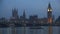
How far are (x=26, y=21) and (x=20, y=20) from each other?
0.40 metres

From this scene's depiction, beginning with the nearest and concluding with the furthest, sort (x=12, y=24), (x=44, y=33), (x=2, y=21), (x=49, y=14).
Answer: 1. (x=49, y=14)
2. (x=2, y=21)
3. (x=12, y=24)
4. (x=44, y=33)

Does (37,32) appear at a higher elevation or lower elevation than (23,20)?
lower

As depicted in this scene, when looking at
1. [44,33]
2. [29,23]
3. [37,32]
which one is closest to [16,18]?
[29,23]

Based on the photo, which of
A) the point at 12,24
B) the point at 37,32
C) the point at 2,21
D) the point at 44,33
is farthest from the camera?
the point at 37,32

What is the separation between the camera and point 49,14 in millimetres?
4859

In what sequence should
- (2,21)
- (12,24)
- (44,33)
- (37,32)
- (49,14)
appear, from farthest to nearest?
(37,32), (44,33), (12,24), (2,21), (49,14)

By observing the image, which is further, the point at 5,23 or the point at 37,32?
the point at 37,32

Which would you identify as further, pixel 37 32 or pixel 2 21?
pixel 37 32

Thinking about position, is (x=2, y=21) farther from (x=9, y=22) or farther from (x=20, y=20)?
(x=20, y=20)

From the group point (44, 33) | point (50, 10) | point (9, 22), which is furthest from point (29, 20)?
point (44, 33)

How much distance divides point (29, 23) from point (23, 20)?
1.82ft

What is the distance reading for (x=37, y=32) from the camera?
23.4 metres

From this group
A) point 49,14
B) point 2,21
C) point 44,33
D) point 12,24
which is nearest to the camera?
point 49,14

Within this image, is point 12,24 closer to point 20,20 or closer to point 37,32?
point 20,20
